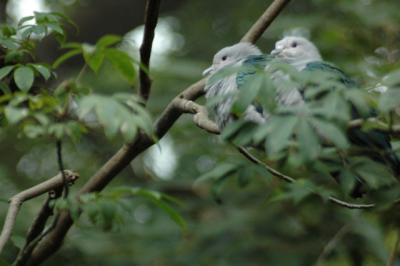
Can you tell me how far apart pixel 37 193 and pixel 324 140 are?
Answer: 1.12 meters

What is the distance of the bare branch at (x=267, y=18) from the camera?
361cm

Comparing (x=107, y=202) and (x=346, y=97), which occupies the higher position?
(x=346, y=97)

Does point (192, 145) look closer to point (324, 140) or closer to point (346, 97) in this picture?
point (324, 140)

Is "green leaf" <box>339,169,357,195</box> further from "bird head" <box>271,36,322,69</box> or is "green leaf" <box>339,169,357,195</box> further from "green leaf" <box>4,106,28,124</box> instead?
"bird head" <box>271,36,322,69</box>

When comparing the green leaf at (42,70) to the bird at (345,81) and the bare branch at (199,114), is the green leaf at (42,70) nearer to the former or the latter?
the bare branch at (199,114)

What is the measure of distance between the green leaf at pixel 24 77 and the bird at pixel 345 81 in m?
0.91

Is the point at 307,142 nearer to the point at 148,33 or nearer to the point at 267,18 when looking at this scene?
the point at 148,33

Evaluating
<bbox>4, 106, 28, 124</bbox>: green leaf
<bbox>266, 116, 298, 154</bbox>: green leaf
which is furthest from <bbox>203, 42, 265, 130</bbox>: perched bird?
<bbox>4, 106, 28, 124</bbox>: green leaf

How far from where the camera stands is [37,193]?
312 centimetres

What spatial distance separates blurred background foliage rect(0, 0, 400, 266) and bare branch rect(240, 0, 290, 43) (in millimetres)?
957

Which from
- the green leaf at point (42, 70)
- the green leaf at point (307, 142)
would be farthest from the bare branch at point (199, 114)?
the green leaf at point (307, 142)

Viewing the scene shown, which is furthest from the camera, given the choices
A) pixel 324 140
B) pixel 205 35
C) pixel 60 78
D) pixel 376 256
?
pixel 205 35

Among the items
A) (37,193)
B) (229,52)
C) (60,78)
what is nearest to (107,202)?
(37,193)

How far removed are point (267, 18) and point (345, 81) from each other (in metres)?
0.64
